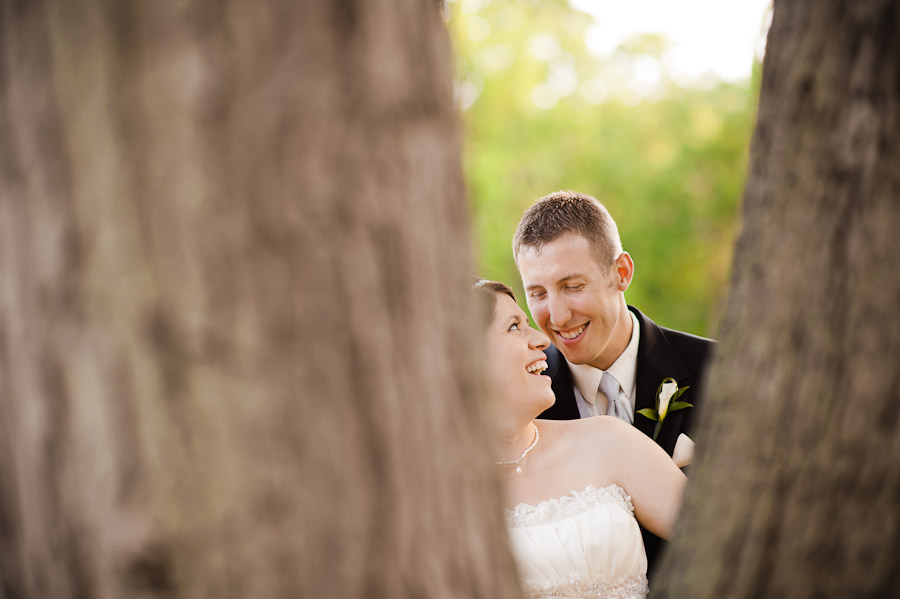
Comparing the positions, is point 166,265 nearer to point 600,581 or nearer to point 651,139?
point 600,581

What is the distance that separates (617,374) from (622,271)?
773 mm

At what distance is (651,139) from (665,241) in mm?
3099

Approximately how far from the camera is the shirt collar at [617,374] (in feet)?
17.4

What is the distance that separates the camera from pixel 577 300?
518 cm

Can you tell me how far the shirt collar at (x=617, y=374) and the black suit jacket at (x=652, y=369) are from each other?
6 centimetres

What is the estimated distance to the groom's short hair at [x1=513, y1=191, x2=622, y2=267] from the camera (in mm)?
5184

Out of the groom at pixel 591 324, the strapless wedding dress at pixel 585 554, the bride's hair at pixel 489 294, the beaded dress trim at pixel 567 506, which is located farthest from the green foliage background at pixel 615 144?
the strapless wedding dress at pixel 585 554

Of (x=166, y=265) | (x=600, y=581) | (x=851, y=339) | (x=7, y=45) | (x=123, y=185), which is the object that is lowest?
(x=600, y=581)

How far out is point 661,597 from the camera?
1.55m

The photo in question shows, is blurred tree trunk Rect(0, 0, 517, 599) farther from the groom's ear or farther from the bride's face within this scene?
the groom's ear

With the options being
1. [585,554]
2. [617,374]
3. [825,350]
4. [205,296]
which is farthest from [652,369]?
[205,296]

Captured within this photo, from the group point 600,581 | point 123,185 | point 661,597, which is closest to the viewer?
point 123,185

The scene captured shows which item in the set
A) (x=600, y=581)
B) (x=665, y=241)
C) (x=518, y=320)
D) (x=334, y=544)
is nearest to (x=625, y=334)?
(x=518, y=320)

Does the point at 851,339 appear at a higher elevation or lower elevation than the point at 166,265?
lower
